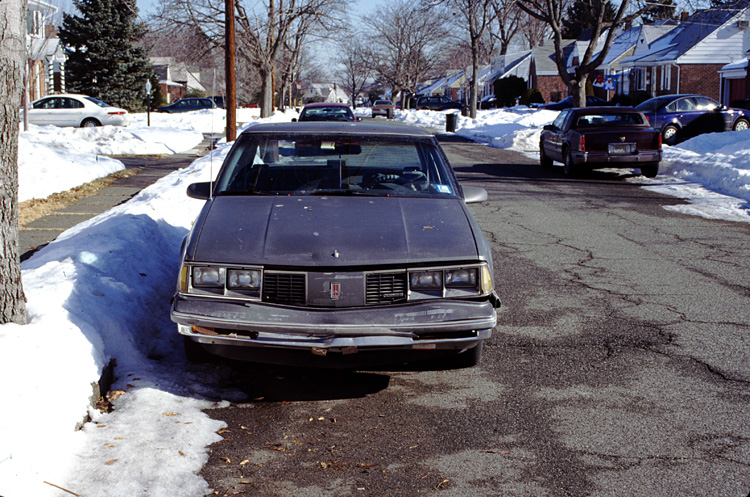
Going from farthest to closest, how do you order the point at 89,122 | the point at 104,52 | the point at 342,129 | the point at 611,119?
the point at 104,52
the point at 89,122
the point at 611,119
the point at 342,129

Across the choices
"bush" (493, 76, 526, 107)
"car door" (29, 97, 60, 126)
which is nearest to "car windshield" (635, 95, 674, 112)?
"car door" (29, 97, 60, 126)

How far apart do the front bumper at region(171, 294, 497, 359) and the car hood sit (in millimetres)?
274

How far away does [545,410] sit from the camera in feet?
14.4

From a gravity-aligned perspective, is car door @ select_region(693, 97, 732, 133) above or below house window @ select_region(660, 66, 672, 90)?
below

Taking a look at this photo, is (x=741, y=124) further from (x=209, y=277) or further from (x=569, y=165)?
(x=209, y=277)

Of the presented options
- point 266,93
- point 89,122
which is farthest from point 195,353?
point 266,93

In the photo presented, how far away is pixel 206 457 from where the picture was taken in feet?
12.2

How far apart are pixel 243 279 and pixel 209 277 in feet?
0.69

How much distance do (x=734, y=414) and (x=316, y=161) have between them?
338 centimetres

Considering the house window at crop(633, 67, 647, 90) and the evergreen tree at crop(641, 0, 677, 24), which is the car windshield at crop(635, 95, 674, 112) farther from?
the house window at crop(633, 67, 647, 90)

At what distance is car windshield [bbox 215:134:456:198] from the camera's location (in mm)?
5535

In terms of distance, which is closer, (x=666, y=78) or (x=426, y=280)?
(x=426, y=280)

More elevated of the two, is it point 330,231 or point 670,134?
point 670,134

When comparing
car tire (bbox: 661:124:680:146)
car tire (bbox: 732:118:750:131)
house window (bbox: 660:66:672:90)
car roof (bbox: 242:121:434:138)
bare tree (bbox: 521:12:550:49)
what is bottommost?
car roof (bbox: 242:121:434:138)
